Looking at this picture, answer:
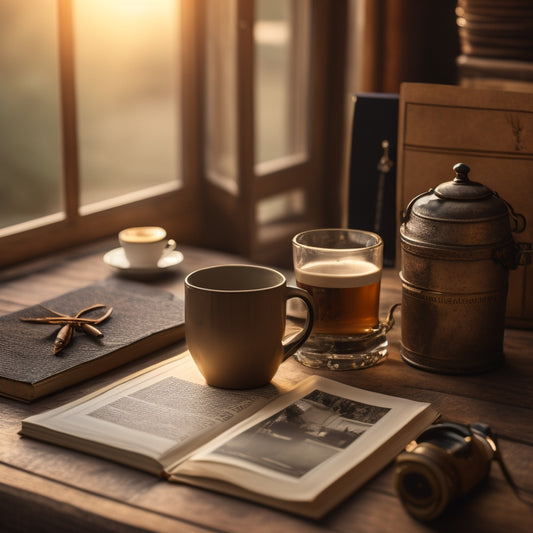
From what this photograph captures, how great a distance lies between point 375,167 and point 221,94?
0.89 metres

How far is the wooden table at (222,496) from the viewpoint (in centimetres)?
76

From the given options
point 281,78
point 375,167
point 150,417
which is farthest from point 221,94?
point 150,417

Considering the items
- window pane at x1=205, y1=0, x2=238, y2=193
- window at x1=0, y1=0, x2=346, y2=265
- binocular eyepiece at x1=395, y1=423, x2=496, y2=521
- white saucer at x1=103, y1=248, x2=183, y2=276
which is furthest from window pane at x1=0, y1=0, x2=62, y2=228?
binocular eyepiece at x1=395, y1=423, x2=496, y2=521

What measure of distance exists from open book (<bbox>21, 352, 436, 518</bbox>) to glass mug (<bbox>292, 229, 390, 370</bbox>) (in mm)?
79

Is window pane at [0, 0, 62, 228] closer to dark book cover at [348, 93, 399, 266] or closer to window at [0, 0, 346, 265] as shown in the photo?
window at [0, 0, 346, 265]

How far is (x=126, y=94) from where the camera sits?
85.7 inches

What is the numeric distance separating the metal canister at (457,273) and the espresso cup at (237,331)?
0.15 meters

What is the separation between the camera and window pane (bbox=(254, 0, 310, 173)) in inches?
97.1

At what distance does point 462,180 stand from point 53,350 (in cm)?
56

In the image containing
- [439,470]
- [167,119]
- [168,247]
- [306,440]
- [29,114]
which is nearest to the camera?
[439,470]

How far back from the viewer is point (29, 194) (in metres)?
1.90

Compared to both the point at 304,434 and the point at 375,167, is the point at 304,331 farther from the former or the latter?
the point at 375,167

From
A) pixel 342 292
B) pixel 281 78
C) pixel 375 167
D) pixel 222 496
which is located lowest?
pixel 222 496

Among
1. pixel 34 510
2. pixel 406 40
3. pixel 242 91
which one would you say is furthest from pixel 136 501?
pixel 406 40
